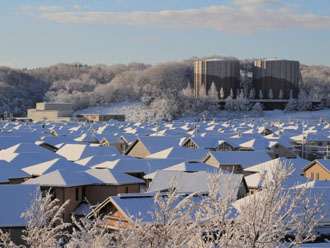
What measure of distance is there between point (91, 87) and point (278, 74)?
3140 inches

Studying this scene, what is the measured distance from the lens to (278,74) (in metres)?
114

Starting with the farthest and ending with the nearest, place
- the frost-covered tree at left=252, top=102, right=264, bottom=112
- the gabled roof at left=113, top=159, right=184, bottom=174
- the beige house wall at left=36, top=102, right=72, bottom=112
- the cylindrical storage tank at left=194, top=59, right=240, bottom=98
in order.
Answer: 1. the beige house wall at left=36, top=102, right=72, bottom=112
2. the cylindrical storage tank at left=194, top=59, right=240, bottom=98
3. the frost-covered tree at left=252, top=102, right=264, bottom=112
4. the gabled roof at left=113, top=159, right=184, bottom=174

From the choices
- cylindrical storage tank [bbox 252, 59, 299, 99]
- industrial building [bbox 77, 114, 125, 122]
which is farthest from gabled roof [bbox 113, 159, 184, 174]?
cylindrical storage tank [bbox 252, 59, 299, 99]

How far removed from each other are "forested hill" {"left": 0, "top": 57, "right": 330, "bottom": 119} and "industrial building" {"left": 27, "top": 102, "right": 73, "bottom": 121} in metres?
17.6

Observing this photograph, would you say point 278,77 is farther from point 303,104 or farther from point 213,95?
point 213,95

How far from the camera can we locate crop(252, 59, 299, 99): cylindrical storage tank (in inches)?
4498

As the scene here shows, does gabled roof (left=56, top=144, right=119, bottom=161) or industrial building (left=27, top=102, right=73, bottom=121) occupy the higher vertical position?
gabled roof (left=56, top=144, right=119, bottom=161)

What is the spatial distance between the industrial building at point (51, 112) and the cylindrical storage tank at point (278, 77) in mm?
38759

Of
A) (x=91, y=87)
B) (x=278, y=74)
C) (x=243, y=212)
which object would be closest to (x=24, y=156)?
(x=243, y=212)

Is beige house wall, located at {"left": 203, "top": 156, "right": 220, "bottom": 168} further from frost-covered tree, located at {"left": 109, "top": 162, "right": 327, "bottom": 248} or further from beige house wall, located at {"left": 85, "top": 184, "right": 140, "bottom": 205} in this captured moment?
frost-covered tree, located at {"left": 109, "top": 162, "right": 327, "bottom": 248}

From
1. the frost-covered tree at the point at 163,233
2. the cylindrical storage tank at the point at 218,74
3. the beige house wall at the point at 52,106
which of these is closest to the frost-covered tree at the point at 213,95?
the cylindrical storage tank at the point at 218,74

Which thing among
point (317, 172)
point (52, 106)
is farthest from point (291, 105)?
point (317, 172)

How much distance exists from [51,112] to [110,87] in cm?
3343

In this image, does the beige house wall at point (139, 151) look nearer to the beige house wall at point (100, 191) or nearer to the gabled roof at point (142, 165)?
the gabled roof at point (142, 165)
